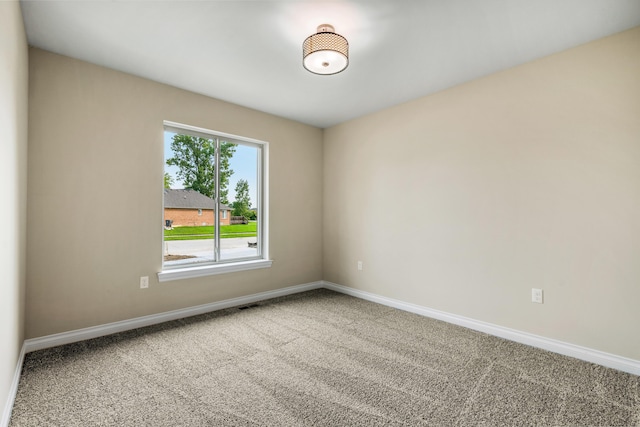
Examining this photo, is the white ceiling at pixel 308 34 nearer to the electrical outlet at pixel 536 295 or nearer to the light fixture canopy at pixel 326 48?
the light fixture canopy at pixel 326 48

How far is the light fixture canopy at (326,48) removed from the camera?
211 centimetres

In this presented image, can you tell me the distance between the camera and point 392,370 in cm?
215

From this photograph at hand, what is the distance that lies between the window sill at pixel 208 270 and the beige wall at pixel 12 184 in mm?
1074

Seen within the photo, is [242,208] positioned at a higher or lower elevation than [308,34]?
lower

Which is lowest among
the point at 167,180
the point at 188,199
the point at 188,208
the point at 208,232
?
the point at 208,232

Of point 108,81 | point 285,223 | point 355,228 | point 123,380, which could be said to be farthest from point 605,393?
point 108,81

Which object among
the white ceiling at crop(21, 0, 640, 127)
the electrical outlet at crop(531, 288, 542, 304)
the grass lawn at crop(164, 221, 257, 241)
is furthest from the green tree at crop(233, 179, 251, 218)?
the electrical outlet at crop(531, 288, 542, 304)

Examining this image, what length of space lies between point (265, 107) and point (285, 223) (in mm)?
1533

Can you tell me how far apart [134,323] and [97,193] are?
1265mm

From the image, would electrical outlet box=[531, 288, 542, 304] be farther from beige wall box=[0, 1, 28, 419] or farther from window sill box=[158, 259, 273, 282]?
beige wall box=[0, 1, 28, 419]

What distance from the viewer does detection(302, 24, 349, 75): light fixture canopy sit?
211 cm

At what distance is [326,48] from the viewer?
2.11m

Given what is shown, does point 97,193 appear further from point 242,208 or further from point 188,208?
point 242,208

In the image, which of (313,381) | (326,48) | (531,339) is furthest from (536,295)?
(326,48)
